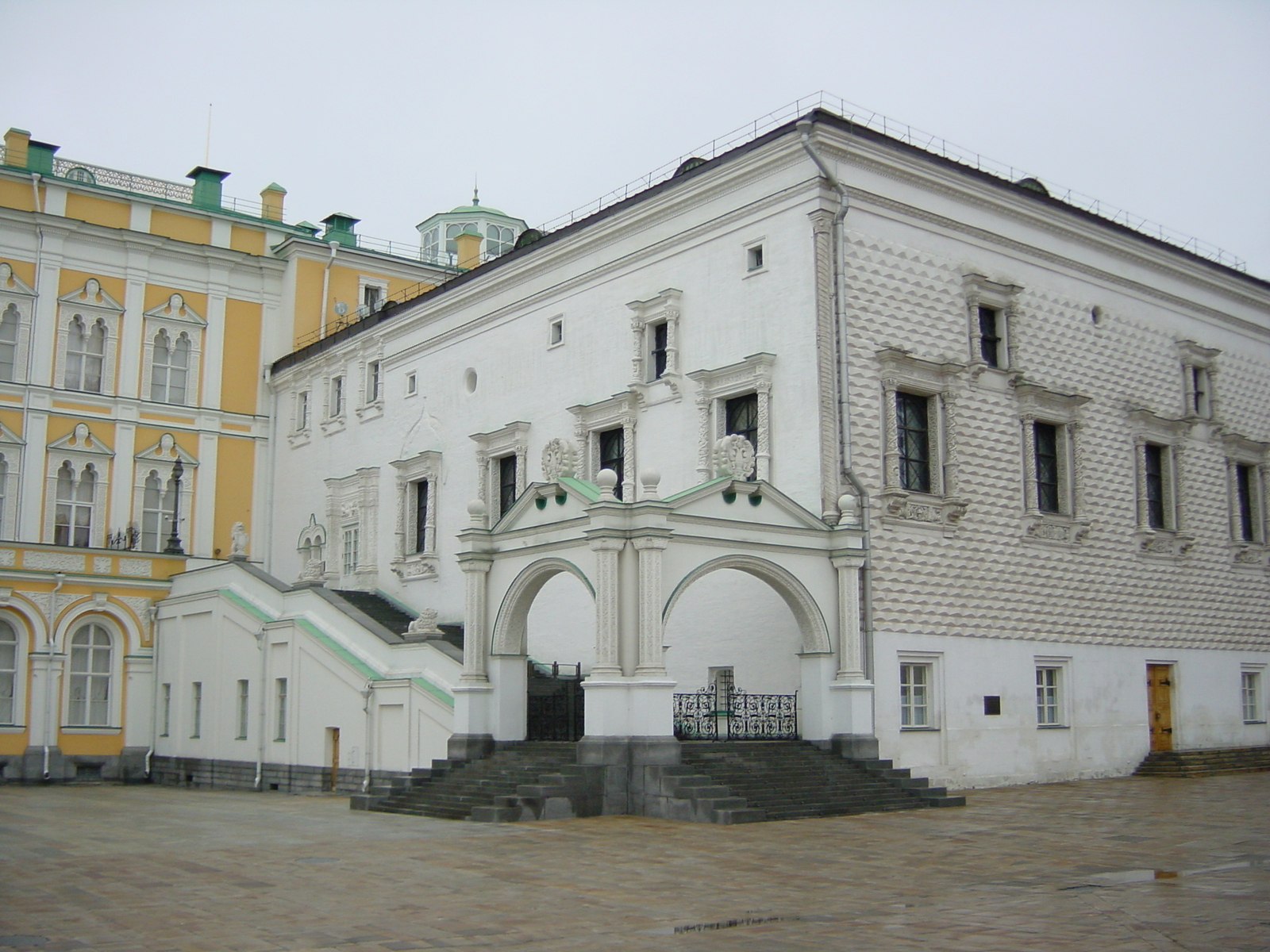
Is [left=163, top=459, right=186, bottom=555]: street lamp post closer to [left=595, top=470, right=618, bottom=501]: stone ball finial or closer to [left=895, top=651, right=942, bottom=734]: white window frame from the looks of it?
[left=595, top=470, right=618, bottom=501]: stone ball finial

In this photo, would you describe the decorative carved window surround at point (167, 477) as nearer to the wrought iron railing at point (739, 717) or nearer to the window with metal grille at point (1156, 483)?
the wrought iron railing at point (739, 717)

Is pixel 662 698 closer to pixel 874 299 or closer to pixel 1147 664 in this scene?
pixel 874 299

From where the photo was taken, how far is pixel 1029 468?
2456 centimetres

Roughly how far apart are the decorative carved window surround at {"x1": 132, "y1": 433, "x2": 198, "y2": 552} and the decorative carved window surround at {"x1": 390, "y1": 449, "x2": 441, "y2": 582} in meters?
8.37

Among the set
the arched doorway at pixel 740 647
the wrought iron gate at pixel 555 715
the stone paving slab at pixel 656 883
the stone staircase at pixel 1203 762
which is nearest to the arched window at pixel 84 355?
the wrought iron gate at pixel 555 715

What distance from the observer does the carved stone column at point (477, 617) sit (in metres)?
21.0

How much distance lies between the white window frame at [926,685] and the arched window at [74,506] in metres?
24.1

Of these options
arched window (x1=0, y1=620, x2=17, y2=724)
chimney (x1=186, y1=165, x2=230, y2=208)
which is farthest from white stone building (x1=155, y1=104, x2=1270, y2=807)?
chimney (x1=186, y1=165, x2=230, y2=208)

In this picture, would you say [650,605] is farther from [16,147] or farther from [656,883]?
[16,147]

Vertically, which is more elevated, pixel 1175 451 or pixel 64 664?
pixel 1175 451

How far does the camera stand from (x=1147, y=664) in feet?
86.8

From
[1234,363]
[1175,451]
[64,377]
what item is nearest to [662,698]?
[1175,451]

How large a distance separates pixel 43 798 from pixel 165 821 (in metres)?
8.28

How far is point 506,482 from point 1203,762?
15901 mm
